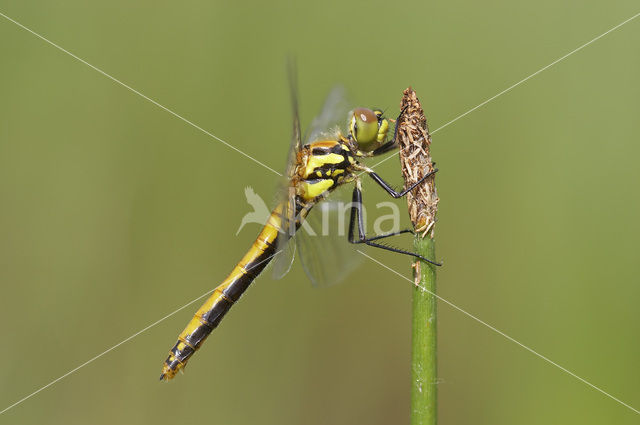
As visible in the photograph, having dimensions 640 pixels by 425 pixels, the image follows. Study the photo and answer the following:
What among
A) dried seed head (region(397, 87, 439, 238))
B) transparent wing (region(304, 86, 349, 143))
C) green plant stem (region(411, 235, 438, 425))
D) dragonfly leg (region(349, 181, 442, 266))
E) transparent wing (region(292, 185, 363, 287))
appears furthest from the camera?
transparent wing (region(304, 86, 349, 143))

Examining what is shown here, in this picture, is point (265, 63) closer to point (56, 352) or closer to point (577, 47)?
point (577, 47)

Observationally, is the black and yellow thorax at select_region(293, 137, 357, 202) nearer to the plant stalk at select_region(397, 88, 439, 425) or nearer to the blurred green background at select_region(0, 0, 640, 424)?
the blurred green background at select_region(0, 0, 640, 424)

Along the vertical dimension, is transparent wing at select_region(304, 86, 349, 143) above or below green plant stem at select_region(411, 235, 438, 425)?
above

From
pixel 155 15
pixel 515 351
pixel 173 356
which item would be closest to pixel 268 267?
pixel 173 356

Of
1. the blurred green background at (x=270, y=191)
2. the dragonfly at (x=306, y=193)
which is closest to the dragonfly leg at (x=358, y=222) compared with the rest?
the dragonfly at (x=306, y=193)

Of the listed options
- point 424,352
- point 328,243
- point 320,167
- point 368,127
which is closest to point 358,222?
point 328,243

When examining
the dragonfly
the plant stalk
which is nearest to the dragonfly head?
the dragonfly

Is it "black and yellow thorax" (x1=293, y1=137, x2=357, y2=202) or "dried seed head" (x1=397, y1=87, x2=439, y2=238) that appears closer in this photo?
"dried seed head" (x1=397, y1=87, x2=439, y2=238)
